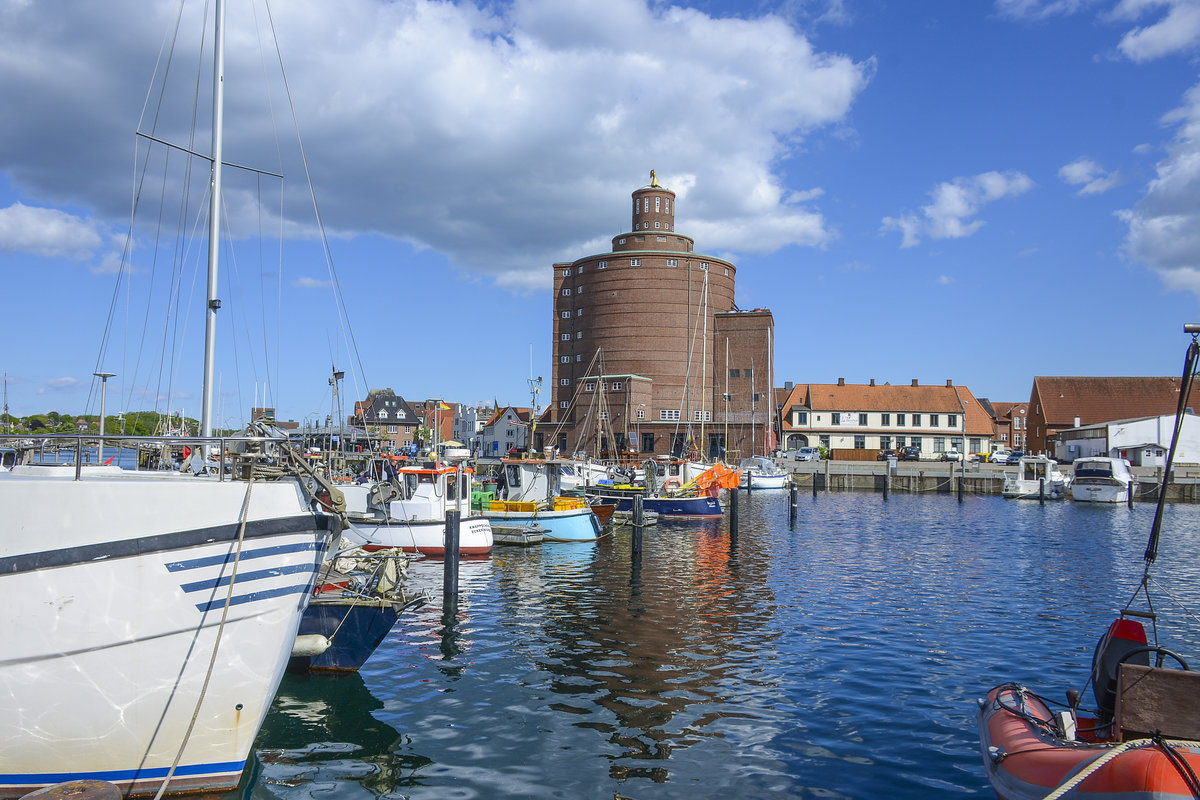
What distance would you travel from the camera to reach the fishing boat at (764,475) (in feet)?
224

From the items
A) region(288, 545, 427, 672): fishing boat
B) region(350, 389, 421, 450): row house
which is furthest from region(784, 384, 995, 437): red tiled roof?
region(288, 545, 427, 672): fishing boat

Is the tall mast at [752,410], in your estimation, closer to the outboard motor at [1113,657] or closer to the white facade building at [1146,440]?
the white facade building at [1146,440]

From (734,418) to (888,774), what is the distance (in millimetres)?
77378

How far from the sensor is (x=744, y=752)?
10.4 metres

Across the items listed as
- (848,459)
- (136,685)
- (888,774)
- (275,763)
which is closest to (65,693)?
(136,685)

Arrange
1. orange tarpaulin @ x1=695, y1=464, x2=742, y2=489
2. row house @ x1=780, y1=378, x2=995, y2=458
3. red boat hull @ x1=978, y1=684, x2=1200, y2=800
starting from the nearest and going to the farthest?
red boat hull @ x1=978, y1=684, x2=1200, y2=800, orange tarpaulin @ x1=695, y1=464, x2=742, y2=489, row house @ x1=780, y1=378, x2=995, y2=458

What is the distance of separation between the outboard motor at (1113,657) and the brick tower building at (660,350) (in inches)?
2910

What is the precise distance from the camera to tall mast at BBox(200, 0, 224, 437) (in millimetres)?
11781

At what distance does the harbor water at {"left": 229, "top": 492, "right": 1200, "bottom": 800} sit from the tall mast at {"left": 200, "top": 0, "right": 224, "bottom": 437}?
4.74 m

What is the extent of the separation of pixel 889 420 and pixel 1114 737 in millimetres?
93157

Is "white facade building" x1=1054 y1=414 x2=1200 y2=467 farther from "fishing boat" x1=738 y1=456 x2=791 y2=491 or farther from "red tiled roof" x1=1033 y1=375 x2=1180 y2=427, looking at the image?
"fishing boat" x1=738 y1=456 x2=791 y2=491

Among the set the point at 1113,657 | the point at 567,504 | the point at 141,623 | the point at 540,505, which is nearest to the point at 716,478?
the point at 567,504

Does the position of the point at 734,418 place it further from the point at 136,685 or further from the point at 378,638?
the point at 136,685

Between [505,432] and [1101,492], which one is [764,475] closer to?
[1101,492]
